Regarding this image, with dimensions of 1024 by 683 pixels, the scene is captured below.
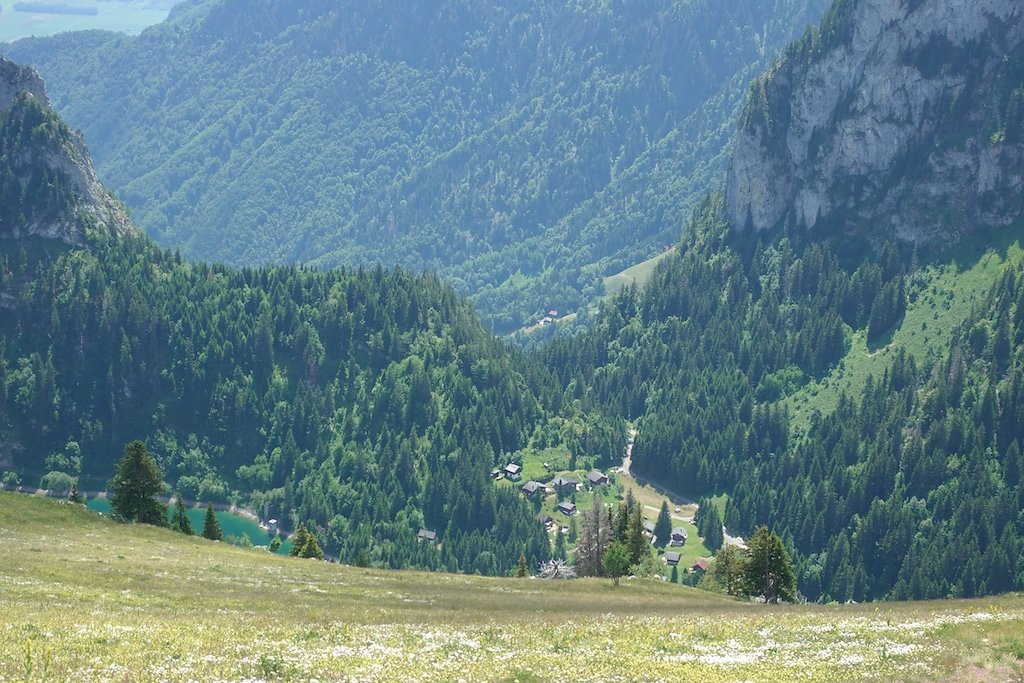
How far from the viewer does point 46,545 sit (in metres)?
115

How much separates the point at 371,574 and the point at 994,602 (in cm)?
6343

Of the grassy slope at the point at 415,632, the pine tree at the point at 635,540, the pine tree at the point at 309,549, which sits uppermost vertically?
the pine tree at the point at 635,540

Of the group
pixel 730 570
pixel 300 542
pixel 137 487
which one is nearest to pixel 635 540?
pixel 730 570

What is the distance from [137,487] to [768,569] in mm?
81193

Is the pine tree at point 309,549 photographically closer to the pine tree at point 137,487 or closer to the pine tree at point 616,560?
the pine tree at point 137,487

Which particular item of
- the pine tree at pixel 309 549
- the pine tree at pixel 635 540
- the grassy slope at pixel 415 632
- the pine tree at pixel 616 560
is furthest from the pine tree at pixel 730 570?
the pine tree at pixel 309 549

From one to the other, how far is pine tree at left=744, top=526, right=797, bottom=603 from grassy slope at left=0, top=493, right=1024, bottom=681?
35430 millimetres

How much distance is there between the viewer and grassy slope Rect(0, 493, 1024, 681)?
63.9 meters

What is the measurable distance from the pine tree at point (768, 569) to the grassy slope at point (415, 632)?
35.4 metres

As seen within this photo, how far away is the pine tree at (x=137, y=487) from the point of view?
154875 millimetres

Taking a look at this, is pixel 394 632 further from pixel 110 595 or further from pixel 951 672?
pixel 951 672

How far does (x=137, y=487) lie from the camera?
156 m

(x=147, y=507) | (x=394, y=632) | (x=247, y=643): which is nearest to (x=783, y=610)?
(x=394, y=632)

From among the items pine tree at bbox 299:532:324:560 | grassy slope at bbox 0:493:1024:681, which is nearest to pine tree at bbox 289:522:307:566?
pine tree at bbox 299:532:324:560
